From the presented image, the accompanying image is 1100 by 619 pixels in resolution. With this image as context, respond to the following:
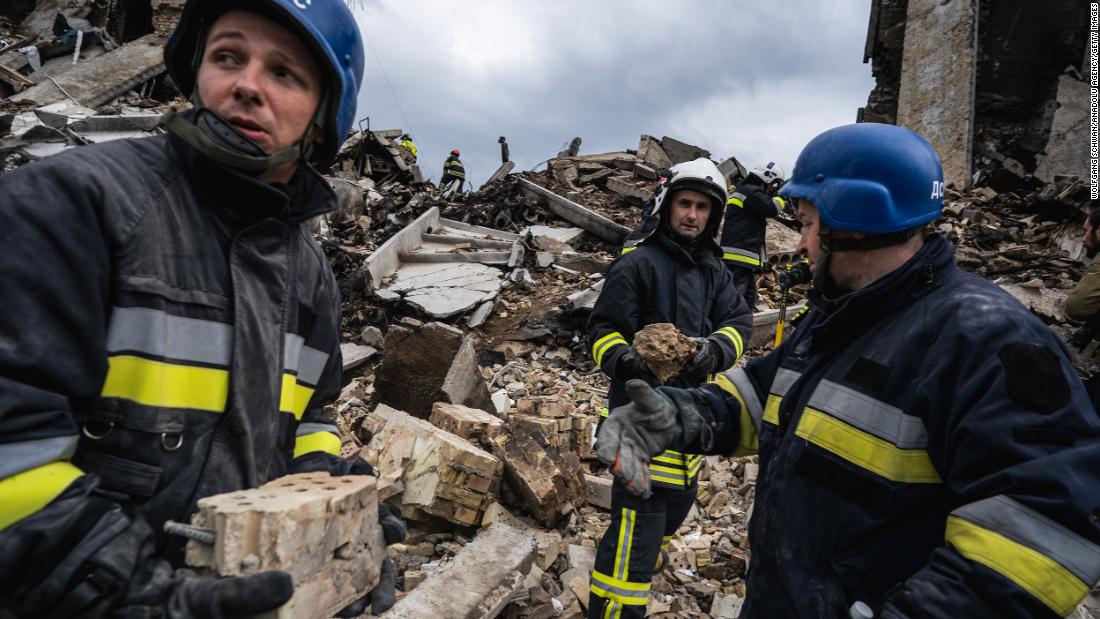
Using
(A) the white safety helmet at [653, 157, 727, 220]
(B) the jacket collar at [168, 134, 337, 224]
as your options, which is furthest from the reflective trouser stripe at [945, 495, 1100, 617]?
(A) the white safety helmet at [653, 157, 727, 220]

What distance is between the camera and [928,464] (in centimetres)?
142

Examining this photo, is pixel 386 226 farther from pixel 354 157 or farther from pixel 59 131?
pixel 59 131

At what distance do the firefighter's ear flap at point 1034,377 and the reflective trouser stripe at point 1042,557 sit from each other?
22 cm

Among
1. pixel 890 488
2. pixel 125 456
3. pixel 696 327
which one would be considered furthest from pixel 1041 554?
pixel 696 327

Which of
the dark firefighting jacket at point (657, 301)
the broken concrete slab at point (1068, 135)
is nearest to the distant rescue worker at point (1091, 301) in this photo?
the dark firefighting jacket at point (657, 301)

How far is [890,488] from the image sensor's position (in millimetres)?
1436

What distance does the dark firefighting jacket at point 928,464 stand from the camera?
118cm

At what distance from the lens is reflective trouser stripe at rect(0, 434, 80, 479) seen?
0.90 m

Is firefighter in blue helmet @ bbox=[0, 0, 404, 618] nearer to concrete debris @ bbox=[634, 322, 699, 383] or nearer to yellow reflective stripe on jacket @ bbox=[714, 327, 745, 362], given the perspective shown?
concrete debris @ bbox=[634, 322, 699, 383]

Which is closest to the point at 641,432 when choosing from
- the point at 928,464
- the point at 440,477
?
the point at 928,464

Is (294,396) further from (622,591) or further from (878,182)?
(622,591)

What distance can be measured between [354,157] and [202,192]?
43.4ft

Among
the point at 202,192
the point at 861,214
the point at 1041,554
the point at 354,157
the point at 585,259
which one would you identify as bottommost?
the point at 1041,554

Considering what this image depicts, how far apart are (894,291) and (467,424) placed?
3024 millimetres
